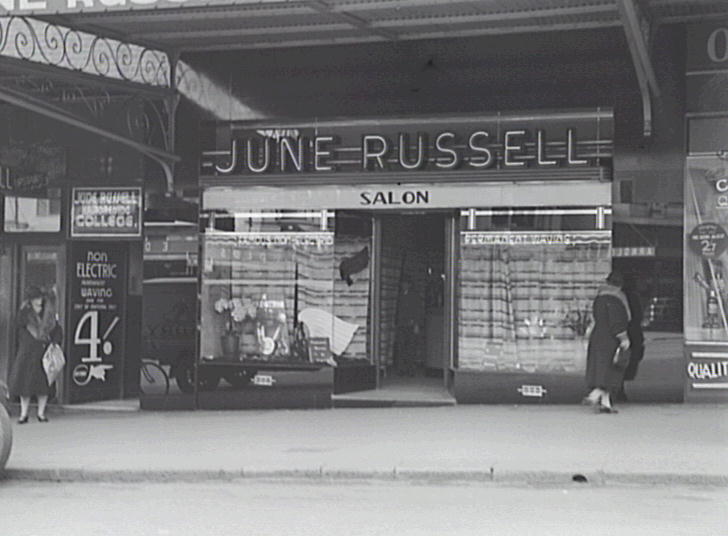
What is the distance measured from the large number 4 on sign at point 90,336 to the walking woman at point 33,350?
160cm

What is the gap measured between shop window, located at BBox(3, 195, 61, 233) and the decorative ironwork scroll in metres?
2.52

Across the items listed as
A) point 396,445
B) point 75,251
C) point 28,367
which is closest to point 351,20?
point 396,445

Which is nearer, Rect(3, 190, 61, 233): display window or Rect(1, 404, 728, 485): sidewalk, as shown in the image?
Rect(1, 404, 728, 485): sidewalk

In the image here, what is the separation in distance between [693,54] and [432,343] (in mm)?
5722

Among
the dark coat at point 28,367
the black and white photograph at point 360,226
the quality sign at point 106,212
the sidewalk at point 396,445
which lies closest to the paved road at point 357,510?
the sidewalk at point 396,445

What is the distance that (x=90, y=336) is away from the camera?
59.2 ft

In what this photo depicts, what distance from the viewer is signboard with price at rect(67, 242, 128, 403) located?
58.7ft

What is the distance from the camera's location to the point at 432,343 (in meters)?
18.3

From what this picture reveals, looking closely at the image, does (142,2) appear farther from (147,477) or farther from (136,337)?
(136,337)

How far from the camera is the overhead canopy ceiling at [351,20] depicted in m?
14.5

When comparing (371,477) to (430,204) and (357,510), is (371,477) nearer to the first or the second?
(357,510)

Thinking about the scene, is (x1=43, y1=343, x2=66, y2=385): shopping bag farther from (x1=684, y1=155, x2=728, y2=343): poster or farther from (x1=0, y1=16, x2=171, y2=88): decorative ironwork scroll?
(x1=684, y1=155, x2=728, y2=343): poster

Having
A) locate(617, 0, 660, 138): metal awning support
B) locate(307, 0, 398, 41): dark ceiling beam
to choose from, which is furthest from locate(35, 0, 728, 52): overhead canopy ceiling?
locate(617, 0, 660, 138): metal awning support

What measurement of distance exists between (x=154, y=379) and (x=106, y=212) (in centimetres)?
260
